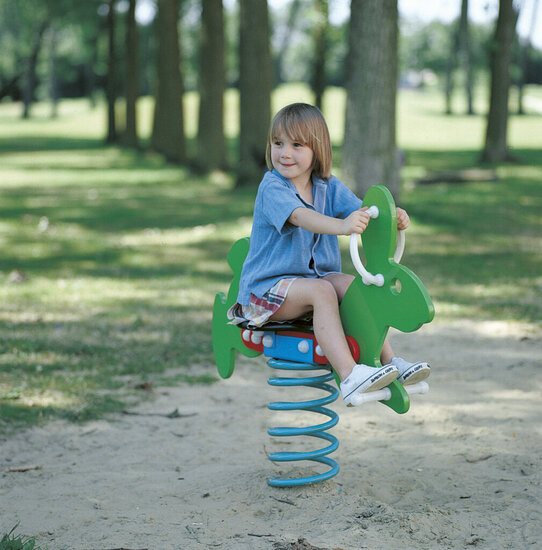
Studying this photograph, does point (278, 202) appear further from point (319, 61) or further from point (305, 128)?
point (319, 61)

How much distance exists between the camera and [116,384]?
543cm

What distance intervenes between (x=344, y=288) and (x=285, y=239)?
0.34m

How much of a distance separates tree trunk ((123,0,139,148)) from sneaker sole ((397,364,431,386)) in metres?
25.2

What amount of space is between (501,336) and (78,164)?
19.1 meters

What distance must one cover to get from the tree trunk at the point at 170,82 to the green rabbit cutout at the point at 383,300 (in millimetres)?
19473

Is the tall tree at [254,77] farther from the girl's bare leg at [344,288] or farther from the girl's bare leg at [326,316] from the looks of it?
the girl's bare leg at [326,316]

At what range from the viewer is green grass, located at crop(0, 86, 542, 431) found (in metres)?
5.67

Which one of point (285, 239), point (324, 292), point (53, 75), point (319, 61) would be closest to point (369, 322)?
point (324, 292)

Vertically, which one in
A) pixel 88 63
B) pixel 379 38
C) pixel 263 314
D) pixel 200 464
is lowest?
pixel 200 464

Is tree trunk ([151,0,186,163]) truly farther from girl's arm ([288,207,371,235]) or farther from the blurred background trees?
girl's arm ([288,207,371,235])

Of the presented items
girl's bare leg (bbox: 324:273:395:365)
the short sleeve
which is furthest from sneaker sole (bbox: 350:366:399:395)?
the short sleeve

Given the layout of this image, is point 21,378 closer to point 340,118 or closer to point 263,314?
point 263,314

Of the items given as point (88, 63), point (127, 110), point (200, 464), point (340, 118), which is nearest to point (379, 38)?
point (200, 464)

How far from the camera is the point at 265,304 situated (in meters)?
3.41
